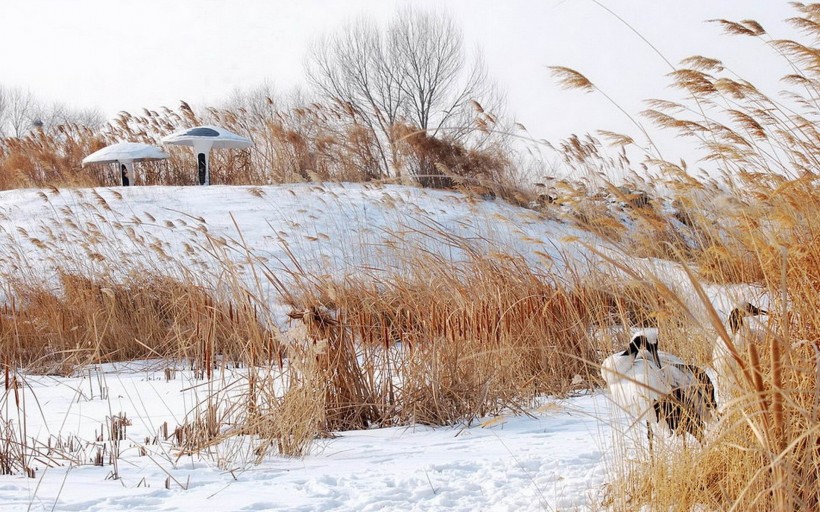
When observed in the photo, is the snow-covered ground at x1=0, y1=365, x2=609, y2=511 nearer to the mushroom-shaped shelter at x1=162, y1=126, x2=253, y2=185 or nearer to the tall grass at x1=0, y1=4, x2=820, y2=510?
the tall grass at x1=0, y1=4, x2=820, y2=510

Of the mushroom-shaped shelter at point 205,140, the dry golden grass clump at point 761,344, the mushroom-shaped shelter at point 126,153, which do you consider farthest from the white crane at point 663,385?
the mushroom-shaped shelter at point 126,153

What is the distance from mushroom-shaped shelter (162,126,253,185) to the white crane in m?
8.64

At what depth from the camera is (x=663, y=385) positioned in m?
1.81

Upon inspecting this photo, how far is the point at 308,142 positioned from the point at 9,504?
30.6 ft

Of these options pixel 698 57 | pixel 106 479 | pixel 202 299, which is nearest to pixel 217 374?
pixel 202 299

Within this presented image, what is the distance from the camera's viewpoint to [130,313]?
5.27m

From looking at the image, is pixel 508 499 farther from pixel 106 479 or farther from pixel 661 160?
pixel 661 160

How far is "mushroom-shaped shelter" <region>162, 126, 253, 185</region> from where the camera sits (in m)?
9.83

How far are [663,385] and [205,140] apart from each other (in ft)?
29.6

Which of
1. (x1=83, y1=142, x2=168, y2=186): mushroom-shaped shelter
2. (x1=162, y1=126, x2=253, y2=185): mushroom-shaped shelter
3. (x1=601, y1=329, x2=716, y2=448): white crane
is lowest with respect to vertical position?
(x1=601, y1=329, x2=716, y2=448): white crane

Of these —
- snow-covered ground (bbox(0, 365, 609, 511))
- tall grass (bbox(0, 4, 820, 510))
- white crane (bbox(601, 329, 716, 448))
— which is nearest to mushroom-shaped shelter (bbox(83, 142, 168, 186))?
tall grass (bbox(0, 4, 820, 510))

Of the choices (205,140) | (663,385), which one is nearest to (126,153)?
(205,140)

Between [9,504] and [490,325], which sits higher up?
[490,325]

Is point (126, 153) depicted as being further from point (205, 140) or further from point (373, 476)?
point (373, 476)
